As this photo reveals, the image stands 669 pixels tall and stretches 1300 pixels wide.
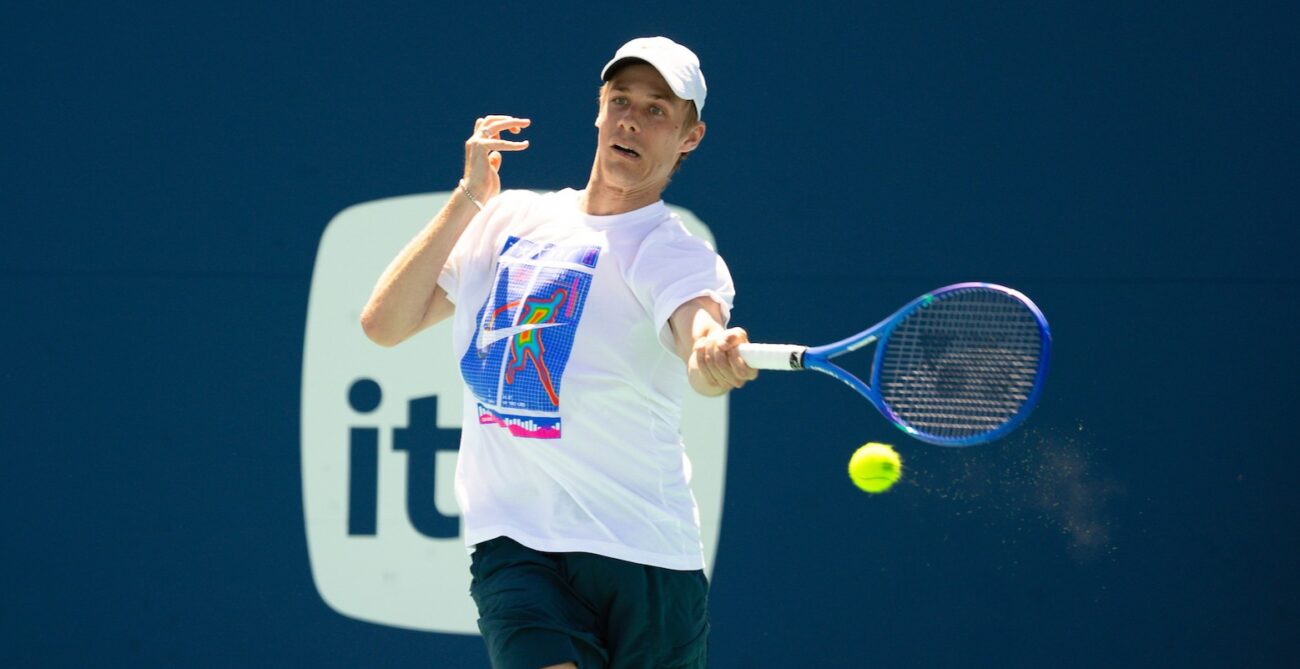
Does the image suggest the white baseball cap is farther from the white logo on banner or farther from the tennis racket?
the white logo on banner

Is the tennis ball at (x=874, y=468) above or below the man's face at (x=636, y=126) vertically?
below

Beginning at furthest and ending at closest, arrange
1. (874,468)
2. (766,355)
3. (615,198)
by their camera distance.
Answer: (874,468)
(615,198)
(766,355)

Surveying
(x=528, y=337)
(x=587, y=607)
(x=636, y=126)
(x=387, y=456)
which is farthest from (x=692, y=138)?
(x=387, y=456)

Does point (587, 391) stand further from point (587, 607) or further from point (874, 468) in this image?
point (874, 468)

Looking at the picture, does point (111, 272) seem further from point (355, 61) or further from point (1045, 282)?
point (1045, 282)

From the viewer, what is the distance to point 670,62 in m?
2.81

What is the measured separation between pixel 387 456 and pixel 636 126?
66.5 inches

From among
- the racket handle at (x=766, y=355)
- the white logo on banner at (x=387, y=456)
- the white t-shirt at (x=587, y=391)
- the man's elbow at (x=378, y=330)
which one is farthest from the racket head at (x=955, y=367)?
the white logo on banner at (x=387, y=456)

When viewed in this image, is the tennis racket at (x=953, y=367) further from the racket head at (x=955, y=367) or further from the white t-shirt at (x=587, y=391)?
the white t-shirt at (x=587, y=391)

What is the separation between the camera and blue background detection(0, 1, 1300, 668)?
13.6 ft

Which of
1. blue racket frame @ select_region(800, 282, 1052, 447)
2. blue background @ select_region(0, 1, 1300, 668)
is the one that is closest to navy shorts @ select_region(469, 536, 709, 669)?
blue racket frame @ select_region(800, 282, 1052, 447)

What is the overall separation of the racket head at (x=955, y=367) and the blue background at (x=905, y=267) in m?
1.22

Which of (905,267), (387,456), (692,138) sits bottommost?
(387,456)

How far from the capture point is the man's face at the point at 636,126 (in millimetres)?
2836
